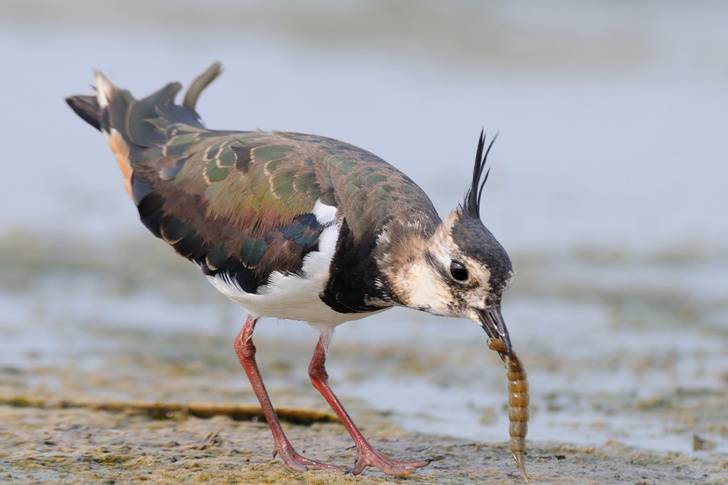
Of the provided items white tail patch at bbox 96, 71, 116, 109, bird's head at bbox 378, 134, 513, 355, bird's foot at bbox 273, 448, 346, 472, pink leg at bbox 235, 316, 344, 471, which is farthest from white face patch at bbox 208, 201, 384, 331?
white tail patch at bbox 96, 71, 116, 109

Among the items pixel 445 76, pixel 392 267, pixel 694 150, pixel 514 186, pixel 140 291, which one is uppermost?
pixel 445 76

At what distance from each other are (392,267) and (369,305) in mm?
276

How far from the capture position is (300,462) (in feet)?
18.8

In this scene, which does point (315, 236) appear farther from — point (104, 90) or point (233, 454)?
point (104, 90)

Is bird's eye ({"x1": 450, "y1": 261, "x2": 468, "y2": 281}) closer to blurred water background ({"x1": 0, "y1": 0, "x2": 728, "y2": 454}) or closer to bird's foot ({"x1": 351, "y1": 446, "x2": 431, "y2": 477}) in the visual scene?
bird's foot ({"x1": 351, "y1": 446, "x2": 431, "y2": 477})

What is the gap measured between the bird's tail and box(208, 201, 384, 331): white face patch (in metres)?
1.20

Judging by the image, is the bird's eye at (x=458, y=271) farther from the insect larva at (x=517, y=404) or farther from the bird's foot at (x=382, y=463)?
the bird's foot at (x=382, y=463)

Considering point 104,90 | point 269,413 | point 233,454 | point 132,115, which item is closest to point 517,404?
point 269,413

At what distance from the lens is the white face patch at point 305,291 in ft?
18.7

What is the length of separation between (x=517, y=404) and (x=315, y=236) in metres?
1.42

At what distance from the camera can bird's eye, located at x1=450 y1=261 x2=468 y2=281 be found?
212 inches

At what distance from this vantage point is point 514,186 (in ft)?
43.3

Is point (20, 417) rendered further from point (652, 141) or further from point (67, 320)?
point (652, 141)

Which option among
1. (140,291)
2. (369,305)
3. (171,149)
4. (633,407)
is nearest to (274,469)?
(369,305)
